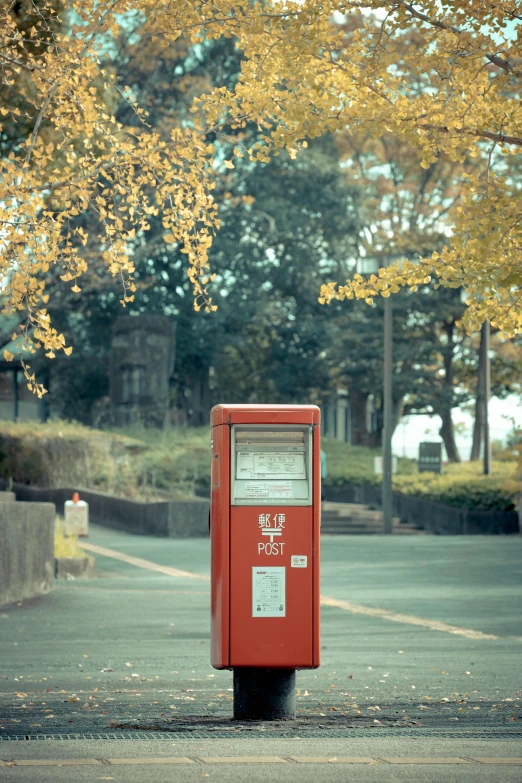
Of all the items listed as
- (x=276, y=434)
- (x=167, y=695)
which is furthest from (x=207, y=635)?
(x=276, y=434)

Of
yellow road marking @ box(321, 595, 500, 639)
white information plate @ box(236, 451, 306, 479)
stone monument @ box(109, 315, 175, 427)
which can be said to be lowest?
yellow road marking @ box(321, 595, 500, 639)

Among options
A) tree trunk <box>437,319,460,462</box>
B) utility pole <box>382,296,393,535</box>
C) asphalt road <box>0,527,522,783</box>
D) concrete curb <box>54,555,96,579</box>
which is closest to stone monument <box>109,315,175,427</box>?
utility pole <box>382,296,393,535</box>

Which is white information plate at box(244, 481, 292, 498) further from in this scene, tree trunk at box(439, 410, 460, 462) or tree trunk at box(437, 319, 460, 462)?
tree trunk at box(439, 410, 460, 462)

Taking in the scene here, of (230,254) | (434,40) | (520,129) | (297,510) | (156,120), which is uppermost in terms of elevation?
(156,120)

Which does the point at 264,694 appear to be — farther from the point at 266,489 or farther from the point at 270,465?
the point at 270,465

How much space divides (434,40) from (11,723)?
22.7 ft

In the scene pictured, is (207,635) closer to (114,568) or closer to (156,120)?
(114,568)

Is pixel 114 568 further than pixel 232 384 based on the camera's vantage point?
No

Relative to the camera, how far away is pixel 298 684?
10102mm

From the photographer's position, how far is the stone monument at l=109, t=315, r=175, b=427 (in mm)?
42625

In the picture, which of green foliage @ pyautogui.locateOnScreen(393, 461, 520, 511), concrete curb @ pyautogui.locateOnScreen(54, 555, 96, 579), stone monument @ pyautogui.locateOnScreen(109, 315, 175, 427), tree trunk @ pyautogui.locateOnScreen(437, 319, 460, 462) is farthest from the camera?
tree trunk @ pyautogui.locateOnScreen(437, 319, 460, 462)

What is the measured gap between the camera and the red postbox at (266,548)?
7645 millimetres

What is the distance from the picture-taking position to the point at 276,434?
7770 millimetres

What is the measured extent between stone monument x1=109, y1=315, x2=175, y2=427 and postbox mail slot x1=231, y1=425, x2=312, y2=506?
3479cm
